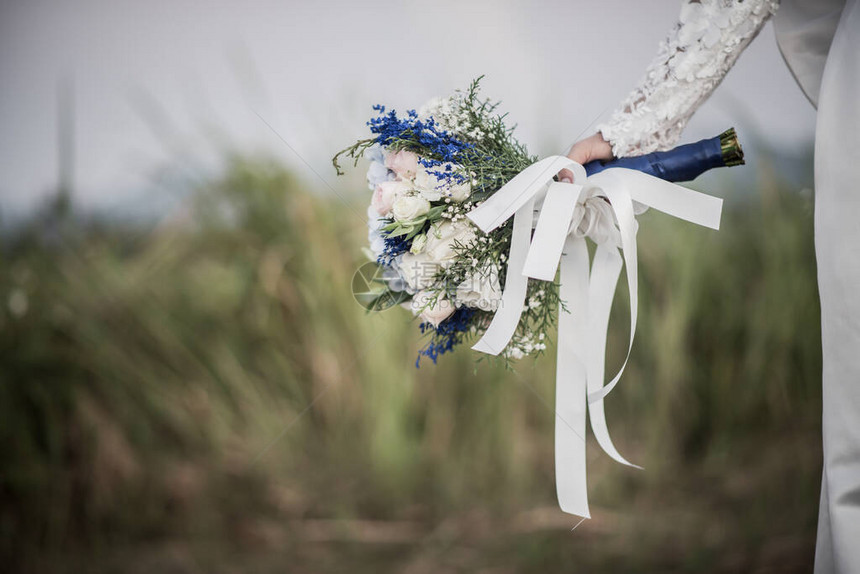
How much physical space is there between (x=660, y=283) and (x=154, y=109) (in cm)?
140

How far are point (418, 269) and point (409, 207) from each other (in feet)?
0.28

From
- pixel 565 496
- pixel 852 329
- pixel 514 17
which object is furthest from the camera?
pixel 514 17

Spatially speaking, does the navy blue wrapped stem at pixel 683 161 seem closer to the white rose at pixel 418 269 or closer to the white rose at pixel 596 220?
the white rose at pixel 596 220

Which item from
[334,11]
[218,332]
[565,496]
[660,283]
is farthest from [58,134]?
[660,283]

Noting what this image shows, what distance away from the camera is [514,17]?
1.39 m

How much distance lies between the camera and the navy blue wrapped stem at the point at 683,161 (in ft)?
2.19

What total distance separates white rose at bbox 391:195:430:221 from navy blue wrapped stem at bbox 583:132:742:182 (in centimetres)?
28

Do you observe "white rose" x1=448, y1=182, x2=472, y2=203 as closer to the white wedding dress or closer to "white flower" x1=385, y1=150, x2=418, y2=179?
"white flower" x1=385, y1=150, x2=418, y2=179

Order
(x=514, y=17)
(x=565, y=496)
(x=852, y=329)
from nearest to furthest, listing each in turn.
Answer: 1. (x=852, y=329)
2. (x=565, y=496)
3. (x=514, y=17)

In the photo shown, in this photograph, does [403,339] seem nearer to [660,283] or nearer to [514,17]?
[660,283]

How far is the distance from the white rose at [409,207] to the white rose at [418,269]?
0.18 ft

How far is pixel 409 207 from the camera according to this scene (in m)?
0.66

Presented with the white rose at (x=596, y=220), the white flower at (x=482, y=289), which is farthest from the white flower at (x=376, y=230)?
the white rose at (x=596, y=220)

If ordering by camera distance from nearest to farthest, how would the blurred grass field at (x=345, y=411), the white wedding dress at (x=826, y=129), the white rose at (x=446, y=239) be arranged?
the white wedding dress at (x=826, y=129) → the white rose at (x=446, y=239) → the blurred grass field at (x=345, y=411)
